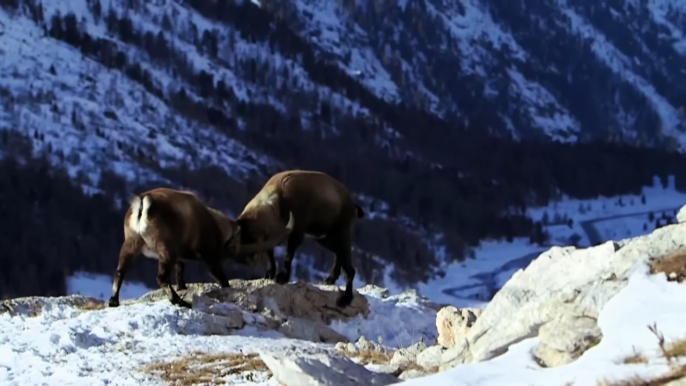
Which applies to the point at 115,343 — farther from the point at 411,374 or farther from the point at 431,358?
the point at 411,374

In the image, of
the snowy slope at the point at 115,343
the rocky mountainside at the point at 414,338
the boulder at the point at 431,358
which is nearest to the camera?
the rocky mountainside at the point at 414,338

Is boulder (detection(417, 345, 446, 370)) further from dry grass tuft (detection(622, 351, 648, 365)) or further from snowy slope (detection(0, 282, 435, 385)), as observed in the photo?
dry grass tuft (detection(622, 351, 648, 365))

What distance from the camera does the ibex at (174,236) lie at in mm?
17719

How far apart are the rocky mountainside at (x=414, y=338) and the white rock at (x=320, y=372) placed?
1 centimetres

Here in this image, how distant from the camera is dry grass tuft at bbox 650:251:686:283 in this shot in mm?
8648

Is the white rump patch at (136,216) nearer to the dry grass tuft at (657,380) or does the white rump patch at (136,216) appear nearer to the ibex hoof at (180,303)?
the ibex hoof at (180,303)

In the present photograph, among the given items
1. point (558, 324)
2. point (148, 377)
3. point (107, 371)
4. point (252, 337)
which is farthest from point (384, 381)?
point (252, 337)

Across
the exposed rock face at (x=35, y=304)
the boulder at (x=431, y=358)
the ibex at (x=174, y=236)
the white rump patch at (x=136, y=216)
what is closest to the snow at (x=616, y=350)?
the boulder at (x=431, y=358)

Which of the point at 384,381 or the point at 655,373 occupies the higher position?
the point at 655,373

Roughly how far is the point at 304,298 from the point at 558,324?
1145 centimetres

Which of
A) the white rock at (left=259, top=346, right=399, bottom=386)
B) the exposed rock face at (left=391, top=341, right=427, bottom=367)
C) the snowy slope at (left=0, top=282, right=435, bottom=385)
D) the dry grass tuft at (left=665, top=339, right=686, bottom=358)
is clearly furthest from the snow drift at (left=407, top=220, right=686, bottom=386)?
the snowy slope at (left=0, top=282, right=435, bottom=385)

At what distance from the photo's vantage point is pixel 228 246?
64.2ft

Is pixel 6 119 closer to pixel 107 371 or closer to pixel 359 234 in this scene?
pixel 359 234

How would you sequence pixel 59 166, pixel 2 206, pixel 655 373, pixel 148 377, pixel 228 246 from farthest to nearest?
pixel 59 166, pixel 2 206, pixel 228 246, pixel 148 377, pixel 655 373
